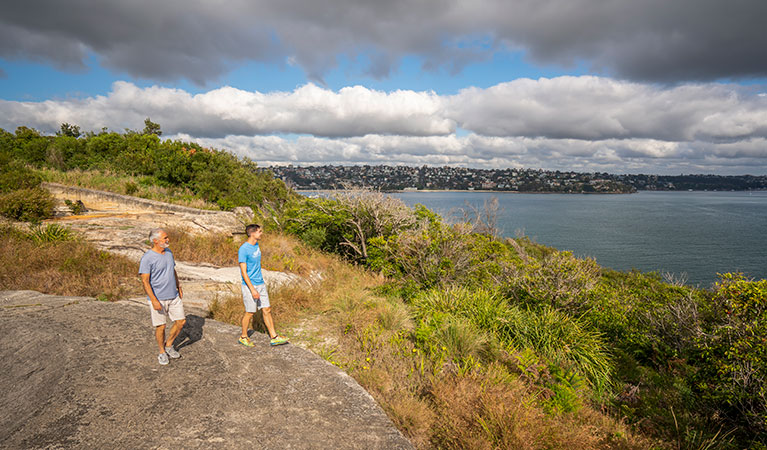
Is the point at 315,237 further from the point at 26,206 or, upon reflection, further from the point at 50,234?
the point at 26,206

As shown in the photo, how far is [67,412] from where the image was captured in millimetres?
3312

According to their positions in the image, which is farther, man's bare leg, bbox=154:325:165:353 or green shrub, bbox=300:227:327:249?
green shrub, bbox=300:227:327:249

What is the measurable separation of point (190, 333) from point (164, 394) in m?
1.67

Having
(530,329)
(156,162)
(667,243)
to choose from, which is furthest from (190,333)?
(667,243)

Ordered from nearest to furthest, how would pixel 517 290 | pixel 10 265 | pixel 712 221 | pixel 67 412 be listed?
1. pixel 67 412
2. pixel 10 265
3. pixel 517 290
4. pixel 712 221

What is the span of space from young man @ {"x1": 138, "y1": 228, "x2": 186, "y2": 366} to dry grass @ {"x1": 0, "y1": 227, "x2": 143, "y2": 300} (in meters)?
2.95

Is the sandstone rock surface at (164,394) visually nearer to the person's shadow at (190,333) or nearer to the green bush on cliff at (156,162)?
the person's shadow at (190,333)

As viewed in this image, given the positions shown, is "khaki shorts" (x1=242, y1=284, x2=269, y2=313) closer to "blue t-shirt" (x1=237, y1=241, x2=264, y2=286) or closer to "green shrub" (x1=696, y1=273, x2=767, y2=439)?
"blue t-shirt" (x1=237, y1=241, x2=264, y2=286)

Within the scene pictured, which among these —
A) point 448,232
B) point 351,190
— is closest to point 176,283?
point 448,232

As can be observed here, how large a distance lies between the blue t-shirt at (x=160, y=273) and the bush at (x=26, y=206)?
29.9 ft

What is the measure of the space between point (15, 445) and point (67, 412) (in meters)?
0.43

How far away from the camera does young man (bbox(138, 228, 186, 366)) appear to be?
4195 mm

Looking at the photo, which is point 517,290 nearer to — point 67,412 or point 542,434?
point 542,434

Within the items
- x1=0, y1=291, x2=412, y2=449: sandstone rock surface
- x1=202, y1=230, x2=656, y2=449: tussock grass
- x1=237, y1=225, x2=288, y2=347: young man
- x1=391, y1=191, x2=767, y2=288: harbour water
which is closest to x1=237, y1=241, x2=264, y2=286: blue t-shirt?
x1=237, y1=225, x2=288, y2=347: young man
